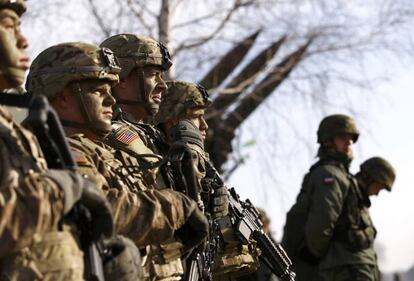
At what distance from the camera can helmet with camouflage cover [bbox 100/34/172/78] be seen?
6895mm

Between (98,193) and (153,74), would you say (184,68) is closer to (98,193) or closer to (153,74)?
(153,74)

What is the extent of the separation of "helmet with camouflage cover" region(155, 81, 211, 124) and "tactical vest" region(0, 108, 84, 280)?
11.1ft

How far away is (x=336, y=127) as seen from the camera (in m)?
10.3

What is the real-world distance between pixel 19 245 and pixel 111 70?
6.16ft

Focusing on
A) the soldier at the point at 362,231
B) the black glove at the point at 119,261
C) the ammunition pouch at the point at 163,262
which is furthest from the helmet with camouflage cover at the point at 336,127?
the black glove at the point at 119,261

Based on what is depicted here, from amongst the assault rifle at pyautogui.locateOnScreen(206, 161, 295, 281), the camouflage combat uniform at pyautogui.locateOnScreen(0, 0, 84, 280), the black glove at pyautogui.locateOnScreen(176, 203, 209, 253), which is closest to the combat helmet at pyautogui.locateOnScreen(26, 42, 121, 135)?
the black glove at pyautogui.locateOnScreen(176, 203, 209, 253)

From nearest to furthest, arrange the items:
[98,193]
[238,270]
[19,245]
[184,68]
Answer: [19,245] → [98,193] → [238,270] → [184,68]

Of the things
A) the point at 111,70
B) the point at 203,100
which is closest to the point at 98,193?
the point at 111,70

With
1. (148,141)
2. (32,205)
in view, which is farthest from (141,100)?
(32,205)

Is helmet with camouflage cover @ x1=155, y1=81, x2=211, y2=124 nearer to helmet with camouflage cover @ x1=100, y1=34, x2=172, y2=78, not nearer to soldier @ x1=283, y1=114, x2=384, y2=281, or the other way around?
helmet with camouflage cover @ x1=100, y1=34, x2=172, y2=78

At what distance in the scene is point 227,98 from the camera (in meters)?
18.7

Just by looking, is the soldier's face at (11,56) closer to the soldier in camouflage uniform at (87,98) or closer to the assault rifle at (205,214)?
the soldier in camouflage uniform at (87,98)

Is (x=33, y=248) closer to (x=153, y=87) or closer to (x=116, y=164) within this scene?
(x=116, y=164)

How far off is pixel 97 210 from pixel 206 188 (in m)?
2.57
